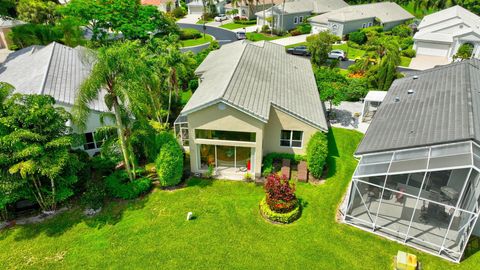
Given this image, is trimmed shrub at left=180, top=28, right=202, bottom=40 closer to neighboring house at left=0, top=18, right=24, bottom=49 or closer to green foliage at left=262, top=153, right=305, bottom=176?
neighboring house at left=0, top=18, right=24, bottom=49

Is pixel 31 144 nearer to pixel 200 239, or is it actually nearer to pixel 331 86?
pixel 200 239

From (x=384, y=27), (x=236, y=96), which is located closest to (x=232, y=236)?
(x=236, y=96)

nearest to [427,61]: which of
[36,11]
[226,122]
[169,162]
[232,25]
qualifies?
[226,122]

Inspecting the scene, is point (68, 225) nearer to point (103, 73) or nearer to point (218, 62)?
point (103, 73)

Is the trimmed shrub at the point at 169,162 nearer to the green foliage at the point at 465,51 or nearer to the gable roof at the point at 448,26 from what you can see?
the green foliage at the point at 465,51

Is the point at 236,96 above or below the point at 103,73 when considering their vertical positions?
below

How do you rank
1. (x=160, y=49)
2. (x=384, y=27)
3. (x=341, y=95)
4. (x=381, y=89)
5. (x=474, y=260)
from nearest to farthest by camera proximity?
(x=474, y=260), (x=160, y=49), (x=341, y=95), (x=381, y=89), (x=384, y=27)

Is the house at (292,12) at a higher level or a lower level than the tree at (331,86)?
higher

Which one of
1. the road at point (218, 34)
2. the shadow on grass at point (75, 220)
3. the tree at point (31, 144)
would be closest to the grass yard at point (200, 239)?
the shadow on grass at point (75, 220)
